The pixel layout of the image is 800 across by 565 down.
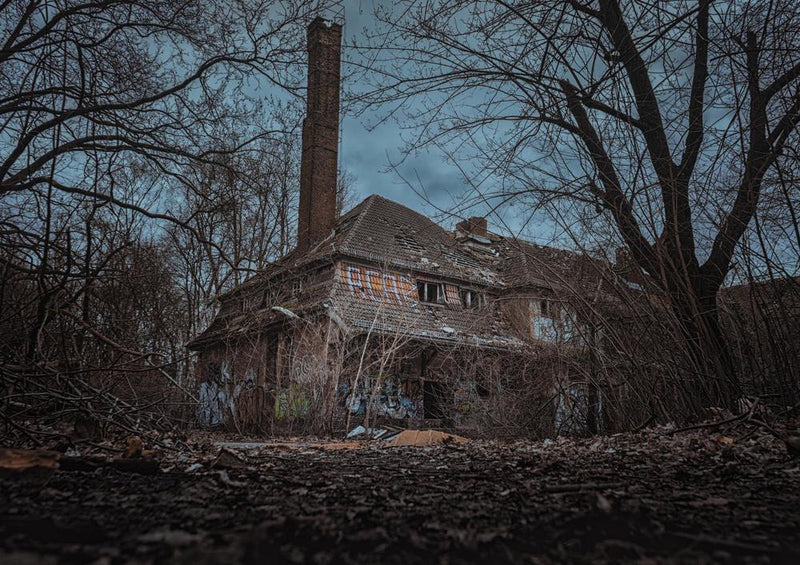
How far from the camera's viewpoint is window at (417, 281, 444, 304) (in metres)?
18.7

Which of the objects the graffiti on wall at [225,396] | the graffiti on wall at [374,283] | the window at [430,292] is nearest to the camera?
the graffiti on wall at [225,396]

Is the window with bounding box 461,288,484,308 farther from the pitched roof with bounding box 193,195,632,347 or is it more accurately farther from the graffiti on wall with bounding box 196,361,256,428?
the graffiti on wall with bounding box 196,361,256,428

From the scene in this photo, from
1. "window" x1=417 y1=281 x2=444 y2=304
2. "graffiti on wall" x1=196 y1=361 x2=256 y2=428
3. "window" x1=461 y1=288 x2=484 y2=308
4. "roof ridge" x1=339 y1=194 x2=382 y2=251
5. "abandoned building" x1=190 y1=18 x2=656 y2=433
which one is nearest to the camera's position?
"abandoned building" x1=190 y1=18 x2=656 y2=433

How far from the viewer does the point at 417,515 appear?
6.98 feet

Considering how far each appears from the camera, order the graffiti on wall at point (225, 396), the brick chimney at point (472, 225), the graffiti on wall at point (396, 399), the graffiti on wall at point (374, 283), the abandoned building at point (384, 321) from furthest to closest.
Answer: the graffiti on wall at point (374, 283) → the graffiti on wall at point (396, 399) → the graffiti on wall at point (225, 396) → the abandoned building at point (384, 321) → the brick chimney at point (472, 225)

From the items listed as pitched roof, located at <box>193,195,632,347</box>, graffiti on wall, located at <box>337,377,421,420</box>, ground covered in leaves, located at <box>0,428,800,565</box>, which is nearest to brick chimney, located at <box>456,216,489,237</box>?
ground covered in leaves, located at <box>0,428,800,565</box>

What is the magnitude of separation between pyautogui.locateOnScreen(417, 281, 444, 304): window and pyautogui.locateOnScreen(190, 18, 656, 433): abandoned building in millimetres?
47

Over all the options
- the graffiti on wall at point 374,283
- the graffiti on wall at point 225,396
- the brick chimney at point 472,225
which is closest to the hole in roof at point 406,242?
the graffiti on wall at point 374,283

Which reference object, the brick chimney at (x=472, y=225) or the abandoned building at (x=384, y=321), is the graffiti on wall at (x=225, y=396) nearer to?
the abandoned building at (x=384, y=321)

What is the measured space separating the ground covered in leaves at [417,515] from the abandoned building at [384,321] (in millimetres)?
3242

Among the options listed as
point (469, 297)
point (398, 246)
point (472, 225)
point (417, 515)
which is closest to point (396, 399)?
point (469, 297)

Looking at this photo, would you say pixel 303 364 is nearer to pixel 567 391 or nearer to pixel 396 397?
pixel 396 397

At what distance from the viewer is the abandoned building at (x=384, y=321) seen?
25.3ft

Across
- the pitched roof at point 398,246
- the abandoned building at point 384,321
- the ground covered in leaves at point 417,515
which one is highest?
the pitched roof at point 398,246
